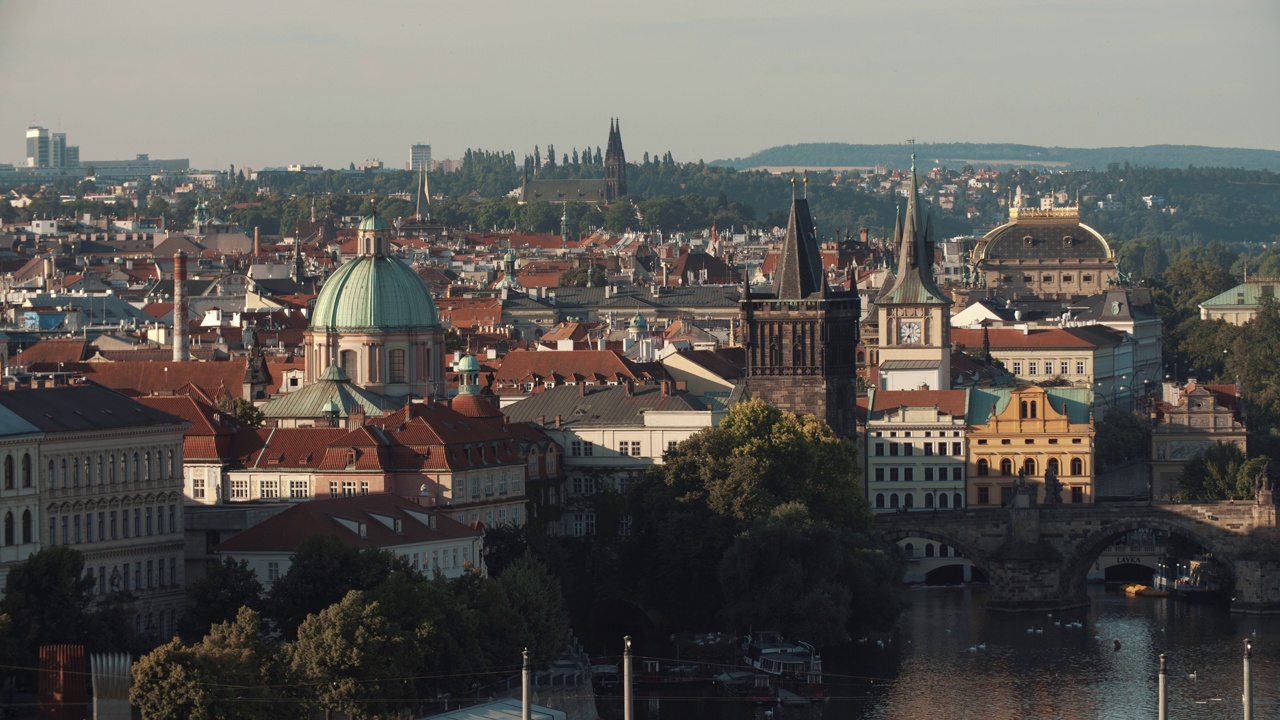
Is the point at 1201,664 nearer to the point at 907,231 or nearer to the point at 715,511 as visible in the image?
the point at 715,511

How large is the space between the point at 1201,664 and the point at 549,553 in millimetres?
19609

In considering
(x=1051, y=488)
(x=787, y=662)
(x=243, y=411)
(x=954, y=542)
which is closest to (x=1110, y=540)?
(x=954, y=542)

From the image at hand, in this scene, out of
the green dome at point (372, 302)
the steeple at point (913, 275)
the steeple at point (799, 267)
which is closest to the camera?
the green dome at point (372, 302)

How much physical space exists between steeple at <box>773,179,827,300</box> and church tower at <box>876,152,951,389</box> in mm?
18513

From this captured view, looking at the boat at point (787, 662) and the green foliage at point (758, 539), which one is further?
the green foliage at point (758, 539)

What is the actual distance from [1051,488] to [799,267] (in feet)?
42.5

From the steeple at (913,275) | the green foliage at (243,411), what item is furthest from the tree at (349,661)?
the steeple at (913,275)

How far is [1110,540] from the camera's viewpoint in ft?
384

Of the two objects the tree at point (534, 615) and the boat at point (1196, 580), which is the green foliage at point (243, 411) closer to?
the tree at point (534, 615)

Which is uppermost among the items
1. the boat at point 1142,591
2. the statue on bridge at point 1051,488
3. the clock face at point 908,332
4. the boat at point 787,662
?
the clock face at point 908,332

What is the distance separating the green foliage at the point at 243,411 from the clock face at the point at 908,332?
114 ft

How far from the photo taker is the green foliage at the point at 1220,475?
125 meters

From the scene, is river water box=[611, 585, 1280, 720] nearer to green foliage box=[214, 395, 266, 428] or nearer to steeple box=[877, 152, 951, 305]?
green foliage box=[214, 395, 266, 428]

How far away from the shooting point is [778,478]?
336 feet
